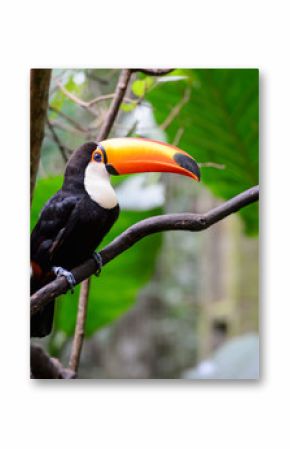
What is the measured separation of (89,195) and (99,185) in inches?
2.1

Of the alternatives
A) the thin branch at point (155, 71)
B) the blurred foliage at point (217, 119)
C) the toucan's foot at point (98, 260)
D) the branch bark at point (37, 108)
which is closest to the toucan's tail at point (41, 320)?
the toucan's foot at point (98, 260)

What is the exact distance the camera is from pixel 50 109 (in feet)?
7.99

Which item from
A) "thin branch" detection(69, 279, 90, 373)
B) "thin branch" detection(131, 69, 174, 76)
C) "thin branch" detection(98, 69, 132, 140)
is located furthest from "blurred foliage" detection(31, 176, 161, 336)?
"thin branch" detection(131, 69, 174, 76)

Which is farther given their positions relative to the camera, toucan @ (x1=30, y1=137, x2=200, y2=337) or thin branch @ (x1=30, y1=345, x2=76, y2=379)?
thin branch @ (x1=30, y1=345, x2=76, y2=379)

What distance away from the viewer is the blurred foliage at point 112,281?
2.35 meters

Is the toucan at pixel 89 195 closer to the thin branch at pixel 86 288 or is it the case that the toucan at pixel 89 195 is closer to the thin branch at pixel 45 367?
the thin branch at pixel 86 288

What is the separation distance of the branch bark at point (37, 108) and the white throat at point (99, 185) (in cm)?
24

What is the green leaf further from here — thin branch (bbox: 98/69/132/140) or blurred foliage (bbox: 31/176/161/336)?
blurred foliage (bbox: 31/176/161/336)

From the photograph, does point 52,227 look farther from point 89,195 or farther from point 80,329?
point 80,329

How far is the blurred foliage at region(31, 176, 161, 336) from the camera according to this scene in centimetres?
235

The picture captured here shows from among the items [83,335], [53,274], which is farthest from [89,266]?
[83,335]

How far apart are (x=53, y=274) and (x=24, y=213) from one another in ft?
0.88

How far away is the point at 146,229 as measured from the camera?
7.25ft
